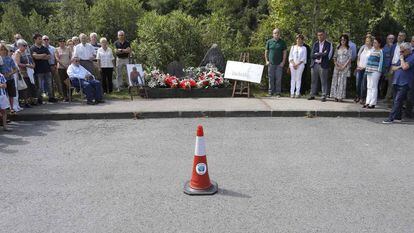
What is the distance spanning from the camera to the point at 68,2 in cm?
4494

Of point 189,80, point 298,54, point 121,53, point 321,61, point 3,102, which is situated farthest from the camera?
point 121,53

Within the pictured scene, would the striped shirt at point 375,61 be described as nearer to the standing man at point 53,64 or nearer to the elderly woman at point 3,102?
the standing man at point 53,64

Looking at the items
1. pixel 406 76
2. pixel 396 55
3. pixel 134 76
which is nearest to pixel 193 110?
pixel 134 76

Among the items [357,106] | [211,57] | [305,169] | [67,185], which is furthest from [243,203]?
[211,57]

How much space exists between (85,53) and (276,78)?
591cm

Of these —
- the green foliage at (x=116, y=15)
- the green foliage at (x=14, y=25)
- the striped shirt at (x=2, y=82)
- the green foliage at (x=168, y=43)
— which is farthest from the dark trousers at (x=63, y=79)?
the green foliage at (x=116, y=15)

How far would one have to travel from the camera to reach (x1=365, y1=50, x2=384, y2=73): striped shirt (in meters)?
11.0

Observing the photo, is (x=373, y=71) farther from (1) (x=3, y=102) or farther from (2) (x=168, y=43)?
(1) (x=3, y=102)

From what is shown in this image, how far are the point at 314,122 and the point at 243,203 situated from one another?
17.2 ft

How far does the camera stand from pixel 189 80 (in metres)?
13.1

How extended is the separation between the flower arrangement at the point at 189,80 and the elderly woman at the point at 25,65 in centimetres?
342

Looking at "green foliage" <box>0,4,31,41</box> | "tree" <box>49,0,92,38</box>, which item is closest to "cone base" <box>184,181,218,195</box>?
"tree" <box>49,0,92,38</box>

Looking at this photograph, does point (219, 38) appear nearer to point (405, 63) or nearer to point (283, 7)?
point (283, 7)

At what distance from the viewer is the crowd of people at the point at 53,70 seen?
1030 cm
